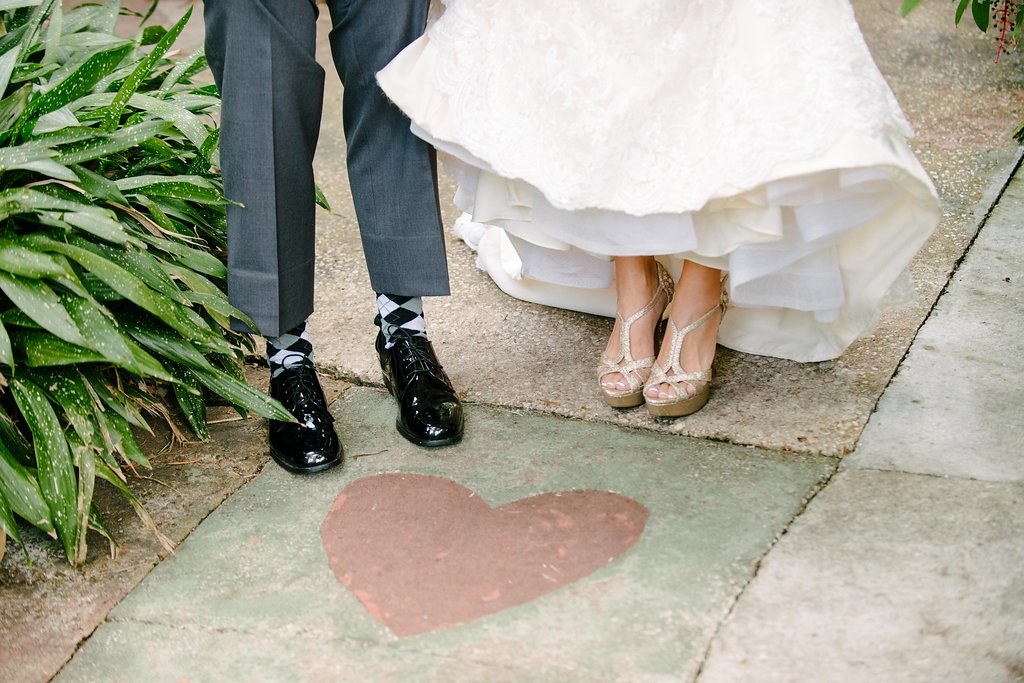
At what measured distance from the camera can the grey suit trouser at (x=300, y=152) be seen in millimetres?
1714

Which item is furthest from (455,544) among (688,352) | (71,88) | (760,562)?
(71,88)

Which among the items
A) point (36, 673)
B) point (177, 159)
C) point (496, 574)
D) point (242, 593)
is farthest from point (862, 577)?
point (177, 159)

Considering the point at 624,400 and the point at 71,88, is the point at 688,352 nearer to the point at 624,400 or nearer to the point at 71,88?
the point at 624,400

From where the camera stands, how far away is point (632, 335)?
80.6 inches

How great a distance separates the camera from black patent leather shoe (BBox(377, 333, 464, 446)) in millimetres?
1909

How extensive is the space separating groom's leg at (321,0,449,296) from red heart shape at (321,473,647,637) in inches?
15.8

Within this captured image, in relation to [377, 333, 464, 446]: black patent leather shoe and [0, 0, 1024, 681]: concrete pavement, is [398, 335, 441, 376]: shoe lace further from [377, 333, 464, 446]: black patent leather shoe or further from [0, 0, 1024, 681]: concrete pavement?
[0, 0, 1024, 681]: concrete pavement

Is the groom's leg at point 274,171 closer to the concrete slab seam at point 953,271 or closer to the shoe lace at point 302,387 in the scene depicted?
the shoe lace at point 302,387

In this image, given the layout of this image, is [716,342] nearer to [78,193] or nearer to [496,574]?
[496,574]

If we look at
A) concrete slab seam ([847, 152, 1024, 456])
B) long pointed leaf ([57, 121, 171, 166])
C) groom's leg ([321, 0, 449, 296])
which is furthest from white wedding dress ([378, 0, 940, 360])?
long pointed leaf ([57, 121, 171, 166])

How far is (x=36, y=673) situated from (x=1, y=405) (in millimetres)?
512

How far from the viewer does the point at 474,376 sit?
2.16 m

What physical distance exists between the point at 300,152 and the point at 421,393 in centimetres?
48

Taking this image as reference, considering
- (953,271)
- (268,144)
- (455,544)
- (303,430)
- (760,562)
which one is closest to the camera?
(760,562)
